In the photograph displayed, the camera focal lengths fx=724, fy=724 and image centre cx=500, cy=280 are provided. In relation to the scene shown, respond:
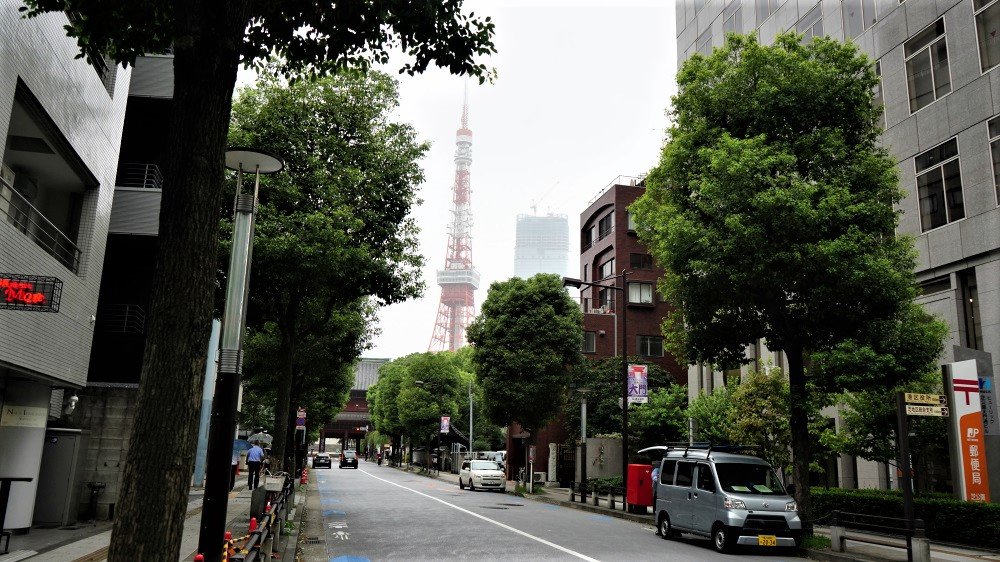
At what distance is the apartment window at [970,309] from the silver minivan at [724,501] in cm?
914

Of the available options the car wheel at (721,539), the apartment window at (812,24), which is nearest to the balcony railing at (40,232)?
the car wheel at (721,539)

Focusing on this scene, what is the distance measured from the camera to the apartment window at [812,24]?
1172 inches

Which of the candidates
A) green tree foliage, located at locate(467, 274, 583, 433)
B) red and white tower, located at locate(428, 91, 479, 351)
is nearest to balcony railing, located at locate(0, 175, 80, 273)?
green tree foliage, located at locate(467, 274, 583, 433)

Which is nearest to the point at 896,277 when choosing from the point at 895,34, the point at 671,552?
the point at 671,552

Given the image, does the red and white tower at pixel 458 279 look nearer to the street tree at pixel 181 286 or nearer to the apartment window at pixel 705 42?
the apartment window at pixel 705 42

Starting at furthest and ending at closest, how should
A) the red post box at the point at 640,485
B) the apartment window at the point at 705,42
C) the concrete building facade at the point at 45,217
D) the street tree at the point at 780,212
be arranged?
the apartment window at the point at 705,42, the red post box at the point at 640,485, the street tree at the point at 780,212, the concrete building facade at the point at 45,217

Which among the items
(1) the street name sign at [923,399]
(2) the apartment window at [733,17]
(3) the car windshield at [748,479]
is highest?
(2) the apartment window at [733,17]

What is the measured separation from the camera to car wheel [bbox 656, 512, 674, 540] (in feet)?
56.3

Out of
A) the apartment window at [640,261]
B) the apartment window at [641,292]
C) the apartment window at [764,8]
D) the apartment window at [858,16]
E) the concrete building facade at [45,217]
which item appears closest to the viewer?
the concrete building facade at [45,217]

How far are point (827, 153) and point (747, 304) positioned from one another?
3.82 m

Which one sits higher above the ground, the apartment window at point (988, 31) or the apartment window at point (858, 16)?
the apartment window at point (858, 16)

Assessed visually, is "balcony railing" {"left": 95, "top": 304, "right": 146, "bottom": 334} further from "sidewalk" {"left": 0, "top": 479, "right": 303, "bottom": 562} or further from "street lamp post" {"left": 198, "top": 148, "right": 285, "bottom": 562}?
"street lamp post" {"left": 198, "top": 148, "right": 285, "bottom": 562}

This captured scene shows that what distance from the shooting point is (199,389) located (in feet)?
17.5

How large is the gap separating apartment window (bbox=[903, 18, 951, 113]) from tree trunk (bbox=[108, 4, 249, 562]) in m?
22.9
